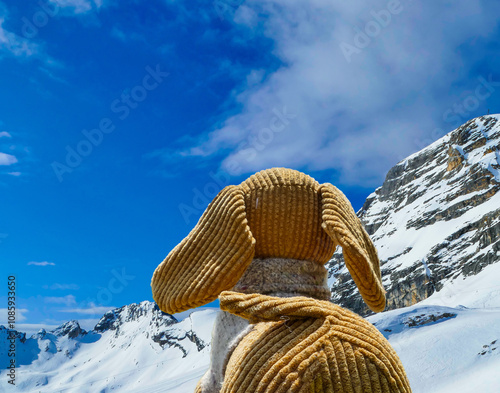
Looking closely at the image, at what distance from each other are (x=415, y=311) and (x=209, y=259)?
16950 mm

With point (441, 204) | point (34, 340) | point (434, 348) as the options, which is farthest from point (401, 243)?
point (34, 340)

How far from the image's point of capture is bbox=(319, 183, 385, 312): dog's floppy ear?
2.25 m

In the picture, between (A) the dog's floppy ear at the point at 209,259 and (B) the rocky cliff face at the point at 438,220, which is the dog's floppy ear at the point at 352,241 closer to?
(A) the dog's floppy ear at the point at 209,259

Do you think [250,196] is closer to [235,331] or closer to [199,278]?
[199,278]

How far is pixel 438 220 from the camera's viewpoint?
70875mm

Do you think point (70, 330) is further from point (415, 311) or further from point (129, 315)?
point (415, 311)

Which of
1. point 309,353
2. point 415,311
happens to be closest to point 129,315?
point 415,311

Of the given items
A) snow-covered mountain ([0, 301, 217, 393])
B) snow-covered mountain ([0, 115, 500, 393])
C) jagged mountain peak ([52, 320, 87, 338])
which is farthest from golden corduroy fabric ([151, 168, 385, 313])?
jagged mountain peak ([52, 320, 87, 338])

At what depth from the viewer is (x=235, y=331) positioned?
2.29 meters

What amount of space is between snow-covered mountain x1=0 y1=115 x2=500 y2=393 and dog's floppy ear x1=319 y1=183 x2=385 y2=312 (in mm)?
8684

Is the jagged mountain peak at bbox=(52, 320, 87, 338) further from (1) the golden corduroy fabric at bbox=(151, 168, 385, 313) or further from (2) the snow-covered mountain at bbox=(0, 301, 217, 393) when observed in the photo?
(1) the golden corduroy fabric at bbox=(151, 168, 385, 313)

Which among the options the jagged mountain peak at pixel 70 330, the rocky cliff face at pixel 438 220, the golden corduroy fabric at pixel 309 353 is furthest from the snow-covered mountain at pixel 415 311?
the golden corduroy fabric at pixel 309 353

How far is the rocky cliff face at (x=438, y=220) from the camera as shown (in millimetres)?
58719

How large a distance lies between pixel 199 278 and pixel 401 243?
73.8m
